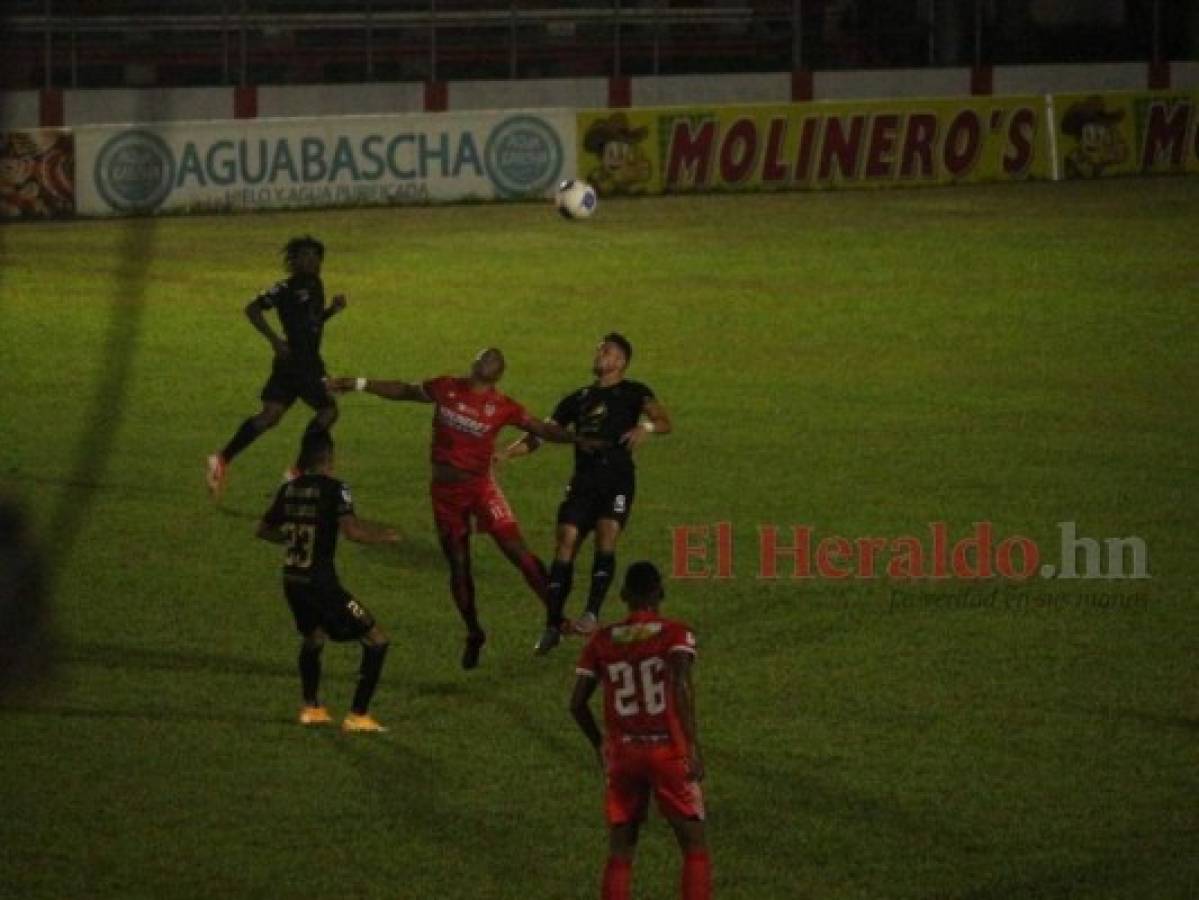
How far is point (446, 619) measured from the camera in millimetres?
16031

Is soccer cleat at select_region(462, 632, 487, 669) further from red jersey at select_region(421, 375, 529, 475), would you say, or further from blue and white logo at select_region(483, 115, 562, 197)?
blue and white logo at select_region(483, 115, 562, 197)

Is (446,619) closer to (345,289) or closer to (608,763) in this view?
(608,763)

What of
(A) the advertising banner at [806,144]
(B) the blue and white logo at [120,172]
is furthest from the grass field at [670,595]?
(A) the advertising banner at [806,144]

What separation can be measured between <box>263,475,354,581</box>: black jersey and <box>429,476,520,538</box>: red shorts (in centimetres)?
206

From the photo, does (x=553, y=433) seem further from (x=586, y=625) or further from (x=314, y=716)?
(x=314, y=716)

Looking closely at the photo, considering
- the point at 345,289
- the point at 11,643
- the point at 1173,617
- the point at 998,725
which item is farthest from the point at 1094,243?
the point at 11,643

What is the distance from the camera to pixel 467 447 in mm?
14539

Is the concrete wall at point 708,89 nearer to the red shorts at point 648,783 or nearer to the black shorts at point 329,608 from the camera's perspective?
the black shorts at point 329,608

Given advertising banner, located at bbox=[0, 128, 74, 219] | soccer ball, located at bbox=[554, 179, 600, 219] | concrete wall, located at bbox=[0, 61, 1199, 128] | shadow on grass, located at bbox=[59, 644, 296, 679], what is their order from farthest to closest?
concrete wall, located at bbox=[0, 61, 1199, 128], advertising banner, located at bbox=[0, 128, 74, 219], soccer ball, located at bbox=[554, 179, 600, 219], shadow on grass, located at bbox=[59, 644, 296, 679]

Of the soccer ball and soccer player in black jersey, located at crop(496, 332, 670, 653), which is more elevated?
the soccer ball

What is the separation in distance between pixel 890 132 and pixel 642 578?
112ft

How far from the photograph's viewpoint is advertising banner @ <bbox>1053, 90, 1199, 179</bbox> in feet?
144

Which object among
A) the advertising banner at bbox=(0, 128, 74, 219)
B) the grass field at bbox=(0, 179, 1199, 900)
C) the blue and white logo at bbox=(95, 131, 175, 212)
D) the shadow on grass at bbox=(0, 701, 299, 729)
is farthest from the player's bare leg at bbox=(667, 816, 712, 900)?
the advertising banner at bbox=(0, 128, 74, 219)

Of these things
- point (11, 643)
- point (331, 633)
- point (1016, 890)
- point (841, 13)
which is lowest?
point (1016, 890)
